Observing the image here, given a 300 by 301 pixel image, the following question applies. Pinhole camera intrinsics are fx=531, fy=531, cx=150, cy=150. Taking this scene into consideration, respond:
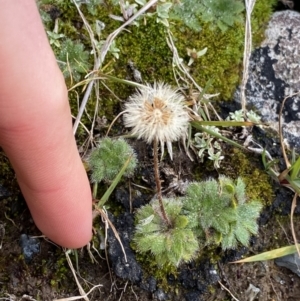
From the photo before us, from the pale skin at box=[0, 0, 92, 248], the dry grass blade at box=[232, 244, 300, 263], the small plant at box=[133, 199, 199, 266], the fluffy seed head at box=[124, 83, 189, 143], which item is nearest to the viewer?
the pale skin at box=[0, 0, 92, 248]

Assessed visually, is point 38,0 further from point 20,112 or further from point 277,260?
point 277,260

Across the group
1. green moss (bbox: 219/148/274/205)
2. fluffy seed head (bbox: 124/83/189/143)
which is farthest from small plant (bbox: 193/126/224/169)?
fluffy seed head (bbox: 124/83/189/143)

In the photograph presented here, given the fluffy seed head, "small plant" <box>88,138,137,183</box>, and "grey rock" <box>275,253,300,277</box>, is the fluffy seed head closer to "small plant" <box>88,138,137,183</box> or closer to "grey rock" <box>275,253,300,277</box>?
"small plant" <box>88,138,137,183</box>

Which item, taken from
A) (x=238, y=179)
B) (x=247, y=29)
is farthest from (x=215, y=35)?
(x=238, y=179)

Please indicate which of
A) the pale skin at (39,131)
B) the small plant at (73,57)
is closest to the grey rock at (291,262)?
the pale skin at (39,131)

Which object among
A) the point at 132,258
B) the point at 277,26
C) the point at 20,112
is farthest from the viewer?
the point at 277,26

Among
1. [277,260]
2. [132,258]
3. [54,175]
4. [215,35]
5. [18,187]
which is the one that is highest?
[215,35]

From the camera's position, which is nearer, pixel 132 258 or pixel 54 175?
pixel 54 175
